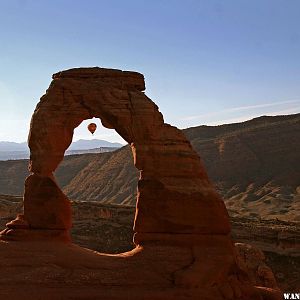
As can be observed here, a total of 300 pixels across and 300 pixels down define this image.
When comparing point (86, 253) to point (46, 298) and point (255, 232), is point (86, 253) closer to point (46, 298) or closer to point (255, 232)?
point (46, 298)

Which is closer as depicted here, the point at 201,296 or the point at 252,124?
the point at 201,296

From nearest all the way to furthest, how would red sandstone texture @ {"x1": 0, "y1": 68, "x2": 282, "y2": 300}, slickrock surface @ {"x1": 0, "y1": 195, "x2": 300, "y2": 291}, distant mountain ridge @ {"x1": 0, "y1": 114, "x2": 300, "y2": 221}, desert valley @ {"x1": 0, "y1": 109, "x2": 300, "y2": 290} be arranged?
red sandstone texture @ {"x1": 0, "y1": 68, "x2": 282, "y2": 300} < slickrock surface @ {"x1": 0, "y1": 195, "x2": 300, "y2": 291} < desert valley @ {"x1": 0, "y1": 109, "x2": 300, "y2": 290} < distant mountain ridge @ {"x1": 0, "y1": 114, "x2": 300, "y2": 221}

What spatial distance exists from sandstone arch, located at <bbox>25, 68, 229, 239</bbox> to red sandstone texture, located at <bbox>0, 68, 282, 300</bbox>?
0.04 metres

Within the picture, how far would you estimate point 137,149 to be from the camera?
60.0 ft

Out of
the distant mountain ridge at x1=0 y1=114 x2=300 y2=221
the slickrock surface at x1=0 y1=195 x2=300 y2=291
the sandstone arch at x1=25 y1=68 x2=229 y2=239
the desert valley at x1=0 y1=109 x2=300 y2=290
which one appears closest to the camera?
the sandstone arch at x1=25 y1=68 x2=229 y2=239

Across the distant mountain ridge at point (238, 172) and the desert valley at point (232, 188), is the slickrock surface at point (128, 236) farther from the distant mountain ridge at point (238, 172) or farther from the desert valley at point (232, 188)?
the distant mountain ridge at point (238, 172)

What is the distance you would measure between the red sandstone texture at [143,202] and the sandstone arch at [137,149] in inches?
1.5

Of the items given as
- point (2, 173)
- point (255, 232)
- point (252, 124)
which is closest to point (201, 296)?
point (255, 232)

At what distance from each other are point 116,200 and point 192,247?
2725 inches

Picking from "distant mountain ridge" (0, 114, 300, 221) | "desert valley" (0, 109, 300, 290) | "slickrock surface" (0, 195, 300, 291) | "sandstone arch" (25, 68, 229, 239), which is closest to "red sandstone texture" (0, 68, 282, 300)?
"sandstone arch" (25, 68, 229, 239)

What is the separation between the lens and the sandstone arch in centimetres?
1798

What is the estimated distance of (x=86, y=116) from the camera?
19.0 metres

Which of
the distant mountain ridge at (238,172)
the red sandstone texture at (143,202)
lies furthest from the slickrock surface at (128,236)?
the distant mountain ridge at (238,172)

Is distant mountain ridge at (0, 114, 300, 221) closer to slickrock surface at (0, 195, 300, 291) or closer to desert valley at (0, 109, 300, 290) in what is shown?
desert valley at (0, 109, 300, 290)
